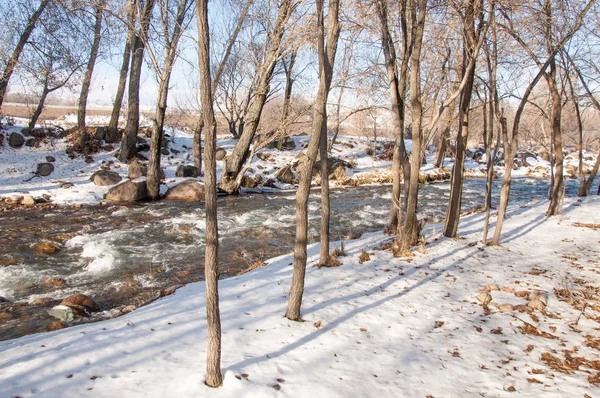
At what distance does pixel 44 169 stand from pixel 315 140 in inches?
606

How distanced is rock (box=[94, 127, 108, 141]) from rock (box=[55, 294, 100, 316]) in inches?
613

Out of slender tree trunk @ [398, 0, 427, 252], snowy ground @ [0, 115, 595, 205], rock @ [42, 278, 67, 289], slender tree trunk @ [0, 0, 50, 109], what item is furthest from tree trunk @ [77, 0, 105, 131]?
slender tree trunk @ [398, 0, 427, 252]

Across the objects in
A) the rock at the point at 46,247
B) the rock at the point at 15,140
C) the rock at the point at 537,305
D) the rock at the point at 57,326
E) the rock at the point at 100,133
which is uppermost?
the rock at the point at 100,133

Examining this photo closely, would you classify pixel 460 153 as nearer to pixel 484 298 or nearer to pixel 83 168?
pixel 484 298

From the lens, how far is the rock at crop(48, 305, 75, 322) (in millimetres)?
5215

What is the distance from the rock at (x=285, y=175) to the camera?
66.2ft

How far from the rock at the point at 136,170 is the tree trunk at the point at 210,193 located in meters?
14.0

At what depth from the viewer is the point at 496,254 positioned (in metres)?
8.01

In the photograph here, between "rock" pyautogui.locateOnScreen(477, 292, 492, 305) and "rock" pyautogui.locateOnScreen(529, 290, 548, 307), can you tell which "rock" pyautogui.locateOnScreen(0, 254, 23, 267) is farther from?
"rock" pyautogui.locateOnScreen(529, 290, 548, 307)

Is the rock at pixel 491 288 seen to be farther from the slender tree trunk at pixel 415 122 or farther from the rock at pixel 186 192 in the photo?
A: the rock at pixel 186 192

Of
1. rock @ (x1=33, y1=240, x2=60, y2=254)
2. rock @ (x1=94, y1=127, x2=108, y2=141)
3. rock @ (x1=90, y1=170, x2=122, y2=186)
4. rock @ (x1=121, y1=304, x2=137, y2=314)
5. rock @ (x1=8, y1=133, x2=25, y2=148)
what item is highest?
rock @ (x1=94, y1=127, x2=108, y2=141)

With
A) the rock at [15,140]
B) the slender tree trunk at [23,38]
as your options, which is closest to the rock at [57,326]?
the slender tree trunk at [23,38]

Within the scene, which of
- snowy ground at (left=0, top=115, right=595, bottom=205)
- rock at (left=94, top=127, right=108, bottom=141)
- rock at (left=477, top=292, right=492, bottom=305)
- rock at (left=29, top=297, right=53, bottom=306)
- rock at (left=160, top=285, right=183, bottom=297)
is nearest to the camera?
rock at (left=477, top=292, right=492, bottom=305)

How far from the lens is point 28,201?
12719 mm
